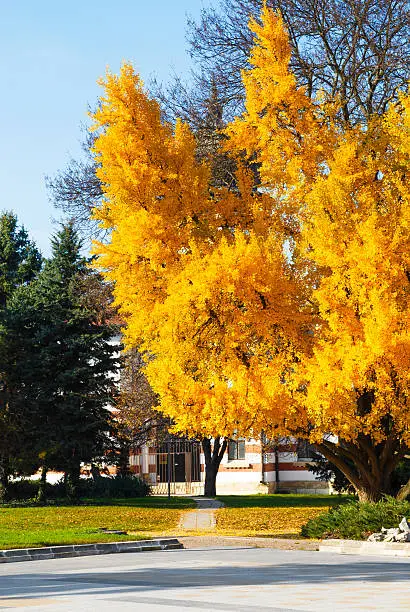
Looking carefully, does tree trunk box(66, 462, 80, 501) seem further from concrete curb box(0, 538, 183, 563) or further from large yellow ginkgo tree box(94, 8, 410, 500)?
large yellow ginkgo tree box(94, 8, 410, 500)

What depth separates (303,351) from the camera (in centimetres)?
1894

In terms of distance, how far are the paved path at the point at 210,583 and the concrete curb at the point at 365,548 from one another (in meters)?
0.74

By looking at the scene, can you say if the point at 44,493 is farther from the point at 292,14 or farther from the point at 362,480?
the point at 292,14

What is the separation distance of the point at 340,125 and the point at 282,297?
5.49 m

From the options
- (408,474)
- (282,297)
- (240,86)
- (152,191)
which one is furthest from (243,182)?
(408,474)

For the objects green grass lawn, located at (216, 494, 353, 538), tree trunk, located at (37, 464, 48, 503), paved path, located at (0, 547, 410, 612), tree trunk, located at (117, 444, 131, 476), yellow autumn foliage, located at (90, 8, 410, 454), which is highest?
yellow autumn foliage, located at (90, 8, 410, 454)

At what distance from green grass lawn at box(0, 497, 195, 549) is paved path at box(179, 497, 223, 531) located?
30 centimetres

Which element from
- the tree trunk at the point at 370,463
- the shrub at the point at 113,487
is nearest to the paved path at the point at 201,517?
the shrub at the point at 113,487

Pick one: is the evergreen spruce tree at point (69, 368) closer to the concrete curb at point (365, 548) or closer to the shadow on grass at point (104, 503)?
the shadow on grass at point (104, 503)

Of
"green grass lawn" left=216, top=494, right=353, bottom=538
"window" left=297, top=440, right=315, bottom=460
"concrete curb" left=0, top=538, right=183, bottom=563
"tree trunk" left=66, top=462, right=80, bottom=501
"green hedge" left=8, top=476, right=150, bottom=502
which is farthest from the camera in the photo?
"window" left=297, top=440, right=315, bottom=460

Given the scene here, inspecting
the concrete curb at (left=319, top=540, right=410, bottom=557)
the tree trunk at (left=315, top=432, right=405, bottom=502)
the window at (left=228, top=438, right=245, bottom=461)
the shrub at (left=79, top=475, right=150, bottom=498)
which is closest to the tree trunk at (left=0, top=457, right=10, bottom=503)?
the shrub at (left=79, top=475, right=150, bottom=498)

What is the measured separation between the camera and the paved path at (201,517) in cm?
2558

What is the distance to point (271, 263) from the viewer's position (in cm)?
1777

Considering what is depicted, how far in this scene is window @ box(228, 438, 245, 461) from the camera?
5122 centimetres
